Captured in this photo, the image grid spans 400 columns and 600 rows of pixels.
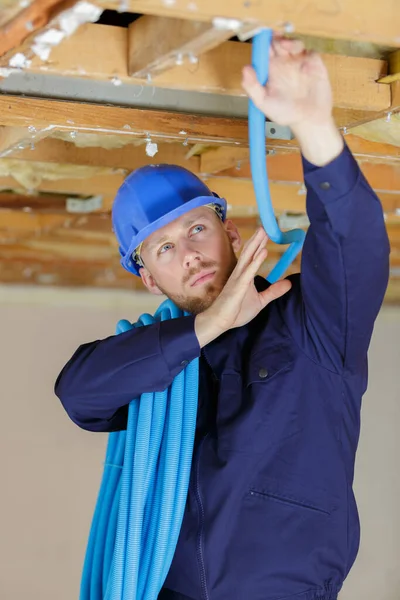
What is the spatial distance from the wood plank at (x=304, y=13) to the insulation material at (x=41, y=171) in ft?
4.78

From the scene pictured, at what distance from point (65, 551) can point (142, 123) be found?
10.8 feet

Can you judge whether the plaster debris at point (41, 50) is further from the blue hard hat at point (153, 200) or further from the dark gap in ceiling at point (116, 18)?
the blue hard hat at point (153, 200)

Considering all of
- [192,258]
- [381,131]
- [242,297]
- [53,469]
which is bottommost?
[53,469]

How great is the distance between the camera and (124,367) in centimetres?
169

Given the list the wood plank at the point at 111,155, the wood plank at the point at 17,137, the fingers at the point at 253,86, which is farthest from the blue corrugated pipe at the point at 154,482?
the wood plank at the point at 111,155

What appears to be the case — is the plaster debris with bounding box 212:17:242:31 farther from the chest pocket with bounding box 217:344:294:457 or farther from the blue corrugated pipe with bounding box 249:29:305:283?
the chest pocket with bounding box 217:344:294:457

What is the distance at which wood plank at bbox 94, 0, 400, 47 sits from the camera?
115cm

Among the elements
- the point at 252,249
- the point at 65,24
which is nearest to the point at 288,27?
the point at 65,24

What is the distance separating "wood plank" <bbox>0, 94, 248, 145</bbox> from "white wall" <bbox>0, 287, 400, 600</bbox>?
2922 millimetres

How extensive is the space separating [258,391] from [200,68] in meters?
0.62

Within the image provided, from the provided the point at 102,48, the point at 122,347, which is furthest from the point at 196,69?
the point at 122,347

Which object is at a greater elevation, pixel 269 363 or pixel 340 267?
pixel 340 267

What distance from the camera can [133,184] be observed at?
1841mm

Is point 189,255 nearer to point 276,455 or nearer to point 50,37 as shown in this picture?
point 276,455
